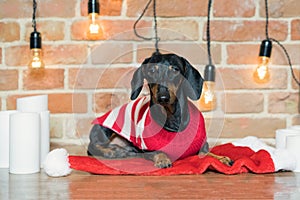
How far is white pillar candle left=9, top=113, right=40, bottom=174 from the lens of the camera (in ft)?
4.30

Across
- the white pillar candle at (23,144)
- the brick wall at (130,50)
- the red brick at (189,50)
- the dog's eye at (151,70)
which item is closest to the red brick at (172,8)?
the brick wall at (130,50)

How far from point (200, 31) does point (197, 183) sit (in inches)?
29.3

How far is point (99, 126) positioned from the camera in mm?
1565

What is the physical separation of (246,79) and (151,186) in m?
0.77

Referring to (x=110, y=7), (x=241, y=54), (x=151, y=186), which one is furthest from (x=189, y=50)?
(x=151, y=186)

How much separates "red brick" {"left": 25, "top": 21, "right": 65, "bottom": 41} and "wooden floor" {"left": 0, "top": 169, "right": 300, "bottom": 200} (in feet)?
2.04

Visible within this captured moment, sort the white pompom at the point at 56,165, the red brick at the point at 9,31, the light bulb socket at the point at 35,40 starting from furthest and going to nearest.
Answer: the red brick at the point at 9,31 → the light bulb socket at the point at 35,40 → the white pompom at the point at 56,165

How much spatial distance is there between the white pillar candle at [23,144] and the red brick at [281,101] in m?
0.88

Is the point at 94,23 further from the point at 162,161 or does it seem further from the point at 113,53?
the point at 162,161

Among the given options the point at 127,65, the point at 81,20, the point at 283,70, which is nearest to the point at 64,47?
the point at 81,20

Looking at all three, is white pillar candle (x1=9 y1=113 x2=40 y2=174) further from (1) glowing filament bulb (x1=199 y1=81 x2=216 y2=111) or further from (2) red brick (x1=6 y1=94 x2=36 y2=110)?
(1) glowing filament bulb (x1=199 y1=81 x2=216 y2=111)

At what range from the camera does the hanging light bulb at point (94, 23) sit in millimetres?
1709

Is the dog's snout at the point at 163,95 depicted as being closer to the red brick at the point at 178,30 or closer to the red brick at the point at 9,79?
the red brick at the point at 178,30

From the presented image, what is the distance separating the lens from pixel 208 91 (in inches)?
69.1
